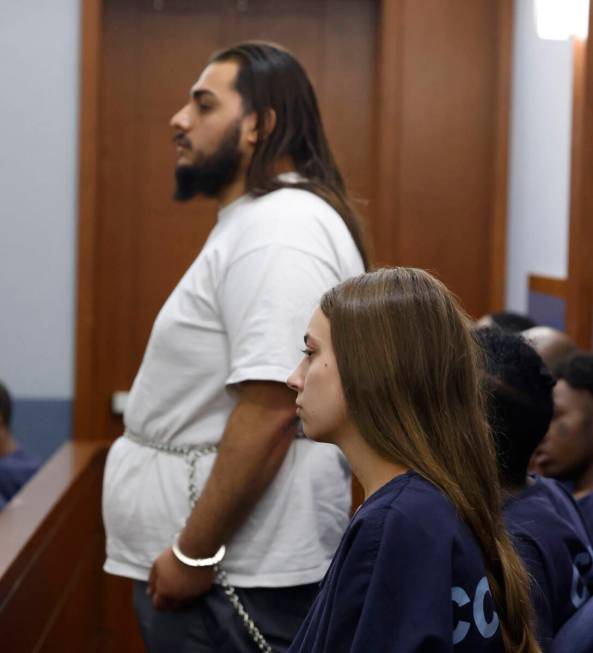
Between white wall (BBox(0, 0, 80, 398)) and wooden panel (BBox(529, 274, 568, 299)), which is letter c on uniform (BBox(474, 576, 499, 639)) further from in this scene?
white wall (BBox(0, 0, 80, 398))

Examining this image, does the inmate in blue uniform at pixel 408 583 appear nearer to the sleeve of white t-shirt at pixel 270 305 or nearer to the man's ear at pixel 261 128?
the sleeve of white t-shirt at pixel 270 305

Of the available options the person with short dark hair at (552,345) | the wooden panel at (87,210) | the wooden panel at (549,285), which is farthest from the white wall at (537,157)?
the wooden panel at (87,210)

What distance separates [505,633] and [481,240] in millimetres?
3327

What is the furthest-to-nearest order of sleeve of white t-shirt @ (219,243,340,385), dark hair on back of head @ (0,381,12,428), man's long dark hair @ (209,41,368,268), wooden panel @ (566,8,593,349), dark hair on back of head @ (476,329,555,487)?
dark hair on back of head @ (0,381,12,428)
wooden panel @ (566,8,593,349)
man's long dark hair @ (209,41,368,268)
sleeve of white t-shirt @ (219,243,340,385)
dark hair on back of head @ (476,329,555,487)

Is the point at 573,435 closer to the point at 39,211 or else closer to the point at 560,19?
the point at 560,19

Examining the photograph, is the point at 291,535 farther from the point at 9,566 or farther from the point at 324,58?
the point at 324,58

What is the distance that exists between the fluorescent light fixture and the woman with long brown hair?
2198 millimetres

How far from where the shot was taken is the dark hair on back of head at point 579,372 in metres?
2.56

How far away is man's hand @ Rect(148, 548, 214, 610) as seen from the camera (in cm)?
204

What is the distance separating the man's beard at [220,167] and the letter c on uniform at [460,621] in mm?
1173

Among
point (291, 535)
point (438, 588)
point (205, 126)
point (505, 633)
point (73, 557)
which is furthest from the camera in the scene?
point (73, 557)

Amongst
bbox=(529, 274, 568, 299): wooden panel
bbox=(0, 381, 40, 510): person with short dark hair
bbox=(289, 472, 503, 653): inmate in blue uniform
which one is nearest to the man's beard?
bbox=(289, 472, 503, 653): inmate in blue uniform

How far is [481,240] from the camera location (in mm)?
4625

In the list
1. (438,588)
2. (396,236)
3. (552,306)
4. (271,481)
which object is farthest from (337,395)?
(396,236)
